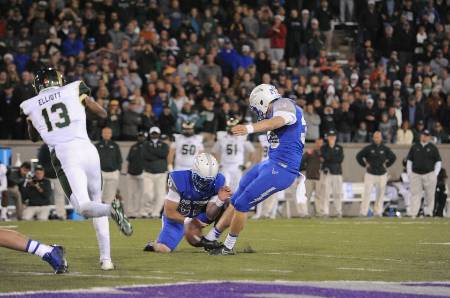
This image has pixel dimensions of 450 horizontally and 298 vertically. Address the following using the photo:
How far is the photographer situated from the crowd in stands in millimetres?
1491

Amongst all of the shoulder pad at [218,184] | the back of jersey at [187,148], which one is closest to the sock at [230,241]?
the shoulder pad at [218,184]

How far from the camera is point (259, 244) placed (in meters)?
12.8

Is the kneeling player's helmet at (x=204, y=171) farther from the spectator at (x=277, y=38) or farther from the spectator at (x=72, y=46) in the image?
the spectator at (x=277, y=38)

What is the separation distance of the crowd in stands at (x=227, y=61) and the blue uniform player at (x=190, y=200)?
9.78m

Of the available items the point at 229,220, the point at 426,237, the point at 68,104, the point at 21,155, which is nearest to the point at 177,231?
the point at 229,220

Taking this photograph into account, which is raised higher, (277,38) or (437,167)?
(277,38)

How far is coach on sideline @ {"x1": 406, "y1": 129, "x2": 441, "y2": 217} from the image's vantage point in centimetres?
2209

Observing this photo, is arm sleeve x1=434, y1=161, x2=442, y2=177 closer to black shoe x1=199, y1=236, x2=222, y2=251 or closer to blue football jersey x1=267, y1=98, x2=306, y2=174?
blue football jersey x1=267, y1=98, x2=306, y2=174

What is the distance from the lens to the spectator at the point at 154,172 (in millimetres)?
21172

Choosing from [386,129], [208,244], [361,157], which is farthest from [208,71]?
[208,244]

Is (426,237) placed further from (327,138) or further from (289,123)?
(327,138)

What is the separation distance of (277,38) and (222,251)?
48.6 ft

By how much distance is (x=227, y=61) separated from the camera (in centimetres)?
2388

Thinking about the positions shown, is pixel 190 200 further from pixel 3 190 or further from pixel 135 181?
pixel 135 181
